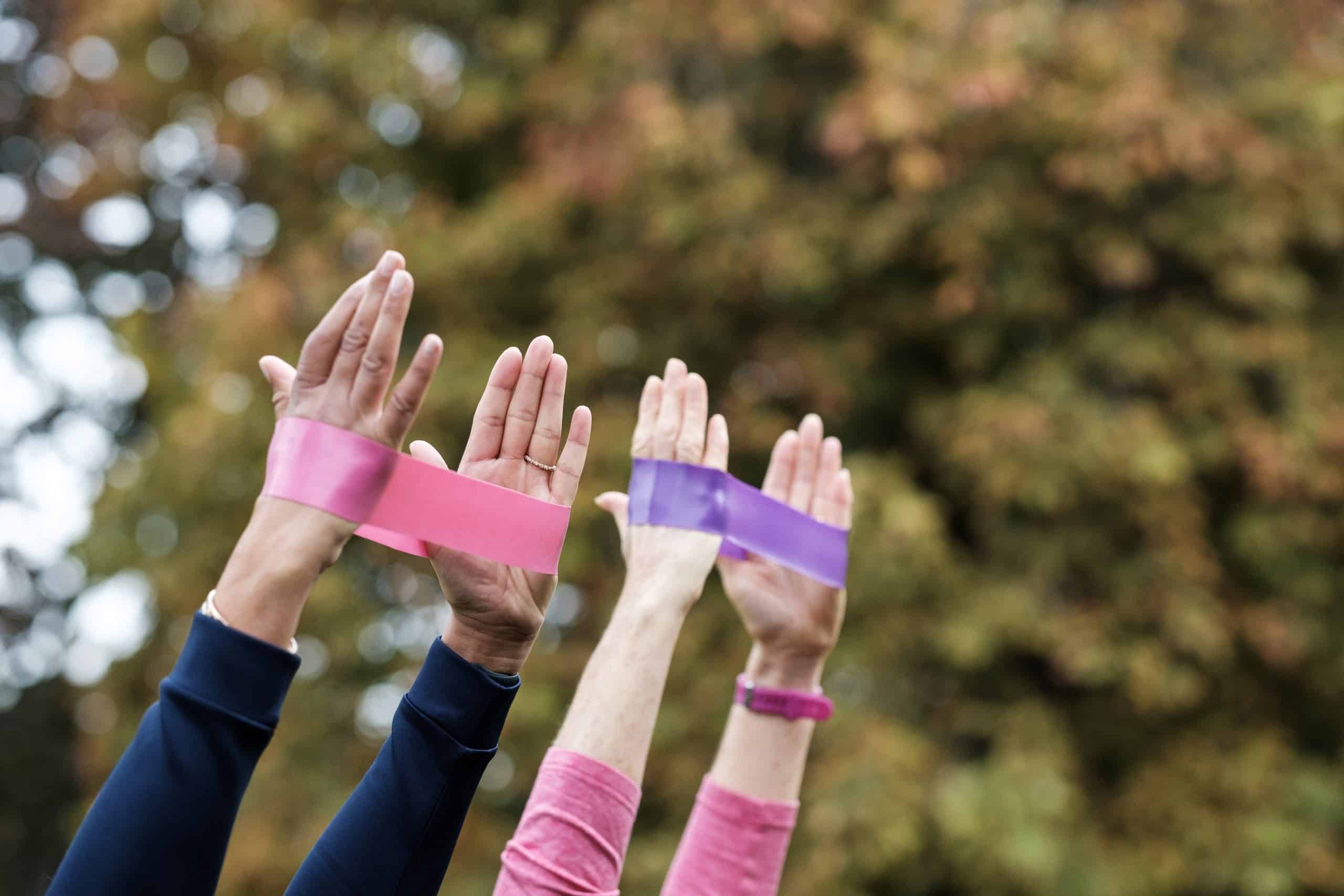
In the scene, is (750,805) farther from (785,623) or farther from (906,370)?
(906,370)

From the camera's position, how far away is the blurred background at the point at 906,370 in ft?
14.3

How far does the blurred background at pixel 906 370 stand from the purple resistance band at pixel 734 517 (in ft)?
8.09

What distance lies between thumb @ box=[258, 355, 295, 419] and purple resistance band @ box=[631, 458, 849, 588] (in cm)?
52

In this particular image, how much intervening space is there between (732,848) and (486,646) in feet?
2.21

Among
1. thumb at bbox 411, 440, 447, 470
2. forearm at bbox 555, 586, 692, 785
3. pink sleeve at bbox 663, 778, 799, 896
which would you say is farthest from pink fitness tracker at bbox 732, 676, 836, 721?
thumb at bbox 411, 440, 447, 470

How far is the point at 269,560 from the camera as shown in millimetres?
984

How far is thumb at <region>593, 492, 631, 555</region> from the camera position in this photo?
61.5 inches

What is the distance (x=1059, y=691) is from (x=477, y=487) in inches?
170

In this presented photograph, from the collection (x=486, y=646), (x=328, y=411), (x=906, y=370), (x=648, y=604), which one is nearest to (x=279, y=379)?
(x=328, y=411)

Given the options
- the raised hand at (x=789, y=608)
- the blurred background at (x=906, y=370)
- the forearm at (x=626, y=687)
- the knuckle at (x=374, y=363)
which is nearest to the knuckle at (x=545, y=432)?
the forearm at (x=626, y=687)

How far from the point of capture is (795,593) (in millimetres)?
1890

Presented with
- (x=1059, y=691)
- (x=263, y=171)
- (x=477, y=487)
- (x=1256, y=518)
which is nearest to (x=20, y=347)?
A: (x=263, y=171)

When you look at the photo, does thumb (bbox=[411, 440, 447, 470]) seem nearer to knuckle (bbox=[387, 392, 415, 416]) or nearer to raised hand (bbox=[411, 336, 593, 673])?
raised hand (bbox=[411, 336, 593, 673])

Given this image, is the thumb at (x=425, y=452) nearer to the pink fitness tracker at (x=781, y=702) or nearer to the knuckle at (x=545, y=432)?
the knuckle at (x=545, y=432)
